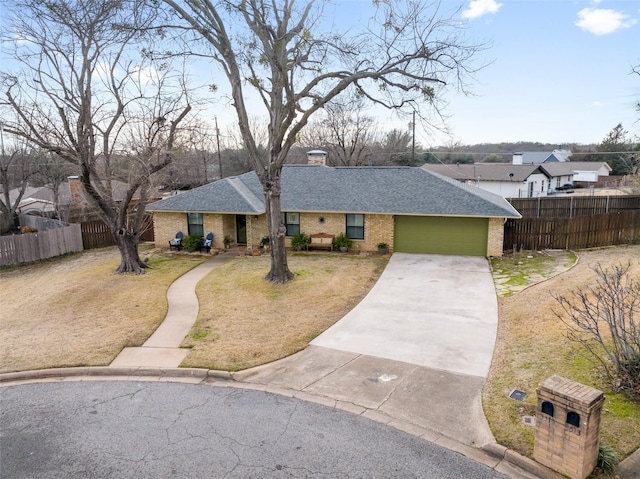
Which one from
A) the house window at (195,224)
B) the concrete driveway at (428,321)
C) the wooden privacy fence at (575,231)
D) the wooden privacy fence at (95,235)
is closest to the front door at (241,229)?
the house window at (195,224)

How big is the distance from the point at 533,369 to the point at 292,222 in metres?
14.5

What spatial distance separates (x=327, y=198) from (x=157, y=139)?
792cm

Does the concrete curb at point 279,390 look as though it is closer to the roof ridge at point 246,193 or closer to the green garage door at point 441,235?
the roof ridge at point 246,193

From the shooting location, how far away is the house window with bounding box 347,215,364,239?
811 inches

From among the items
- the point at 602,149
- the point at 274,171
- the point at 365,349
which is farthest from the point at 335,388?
the point at 602,149

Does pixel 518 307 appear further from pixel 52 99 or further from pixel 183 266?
pixel 52 99

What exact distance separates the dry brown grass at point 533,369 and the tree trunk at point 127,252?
513 inches

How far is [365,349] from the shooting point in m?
9.87

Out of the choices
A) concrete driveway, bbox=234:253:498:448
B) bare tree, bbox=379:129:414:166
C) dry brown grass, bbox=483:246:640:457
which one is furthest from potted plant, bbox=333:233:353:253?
bare tree, bbox=379:129:414:166

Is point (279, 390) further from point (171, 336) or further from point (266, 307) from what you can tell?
point (266, 307)

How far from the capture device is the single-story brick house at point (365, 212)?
19.4 meters

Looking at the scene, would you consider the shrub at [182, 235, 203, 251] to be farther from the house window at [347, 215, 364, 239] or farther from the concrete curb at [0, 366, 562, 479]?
A: the concrete curb at [0, 366, 562, 479]

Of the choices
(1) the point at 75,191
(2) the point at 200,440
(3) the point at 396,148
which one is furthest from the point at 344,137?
(2) the point at 200,440

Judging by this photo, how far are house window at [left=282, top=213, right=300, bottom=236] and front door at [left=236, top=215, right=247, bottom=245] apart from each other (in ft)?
6.68
